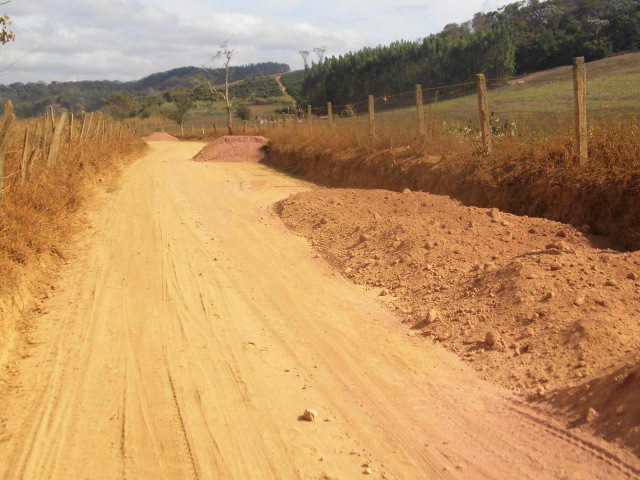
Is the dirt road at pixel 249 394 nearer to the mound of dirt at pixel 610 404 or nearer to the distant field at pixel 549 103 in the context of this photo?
the mound of dirt at pixel 610 404

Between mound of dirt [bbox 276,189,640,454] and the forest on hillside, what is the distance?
2734cm

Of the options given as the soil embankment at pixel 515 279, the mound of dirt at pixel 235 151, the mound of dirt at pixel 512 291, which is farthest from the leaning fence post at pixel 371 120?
the mound of dirt at pixel 235 151

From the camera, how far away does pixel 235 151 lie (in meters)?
26.3

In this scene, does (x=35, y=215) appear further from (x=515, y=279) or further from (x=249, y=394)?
(x=515, y=279)

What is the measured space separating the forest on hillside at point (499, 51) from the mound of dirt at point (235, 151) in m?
19.6

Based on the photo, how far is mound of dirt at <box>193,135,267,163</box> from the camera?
25.8 meters

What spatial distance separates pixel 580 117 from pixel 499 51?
3663 cm

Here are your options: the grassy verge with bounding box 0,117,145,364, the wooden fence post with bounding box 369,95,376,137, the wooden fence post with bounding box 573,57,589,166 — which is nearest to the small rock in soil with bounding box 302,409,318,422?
the grassy verge with bounding box 0,117,145,364

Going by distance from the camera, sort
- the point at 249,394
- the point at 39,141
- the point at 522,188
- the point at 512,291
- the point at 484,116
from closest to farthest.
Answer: the point at 249,394, the point at 512,291, the point at 522,188, the point at 484,116, the point at 39,141

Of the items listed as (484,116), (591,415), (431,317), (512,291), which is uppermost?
(484,116)

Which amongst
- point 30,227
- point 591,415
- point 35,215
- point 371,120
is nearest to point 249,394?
point 591,415

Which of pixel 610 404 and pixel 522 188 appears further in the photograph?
pixel 522 188

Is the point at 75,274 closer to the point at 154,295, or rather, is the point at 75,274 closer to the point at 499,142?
the point at 154,295

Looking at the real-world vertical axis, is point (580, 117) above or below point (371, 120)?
below
